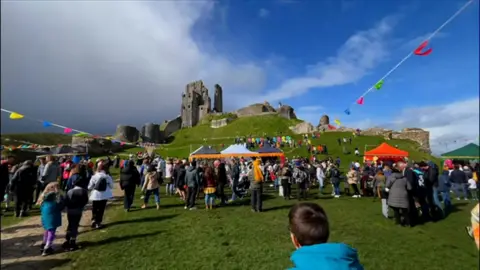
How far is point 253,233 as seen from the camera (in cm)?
837

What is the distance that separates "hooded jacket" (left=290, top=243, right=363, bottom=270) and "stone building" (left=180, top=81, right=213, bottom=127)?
9445cm

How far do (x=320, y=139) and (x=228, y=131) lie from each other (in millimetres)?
28230

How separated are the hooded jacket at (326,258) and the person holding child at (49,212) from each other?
22.4 feet

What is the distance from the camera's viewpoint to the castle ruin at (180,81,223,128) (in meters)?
96.2

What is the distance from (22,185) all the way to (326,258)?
40.7 feet

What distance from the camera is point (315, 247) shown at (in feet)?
6.65

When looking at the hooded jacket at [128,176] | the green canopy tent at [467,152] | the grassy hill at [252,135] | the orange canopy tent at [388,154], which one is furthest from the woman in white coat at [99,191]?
the grassy hill at [252,135]

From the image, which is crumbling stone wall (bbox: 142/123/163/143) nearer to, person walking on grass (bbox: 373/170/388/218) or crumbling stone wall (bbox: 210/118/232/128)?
crumbling stone wall (bbox: 210/118/232/128)

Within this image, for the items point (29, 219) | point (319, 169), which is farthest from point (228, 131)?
point (29, 219)

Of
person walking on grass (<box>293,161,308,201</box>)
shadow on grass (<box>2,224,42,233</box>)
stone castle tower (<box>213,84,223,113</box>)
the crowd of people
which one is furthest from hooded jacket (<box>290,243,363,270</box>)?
stone castle tower (<box>213,84,223,113</box>)

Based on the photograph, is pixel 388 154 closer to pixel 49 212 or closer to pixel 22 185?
pixel 49 212

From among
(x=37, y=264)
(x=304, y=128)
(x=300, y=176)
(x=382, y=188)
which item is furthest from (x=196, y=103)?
(x=37, y=264)

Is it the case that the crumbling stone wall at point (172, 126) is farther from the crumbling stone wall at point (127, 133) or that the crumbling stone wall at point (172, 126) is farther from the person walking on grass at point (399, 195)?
the person walking on grass at point (399, 195)

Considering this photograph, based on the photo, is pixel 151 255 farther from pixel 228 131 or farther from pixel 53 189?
pixel 228 131
